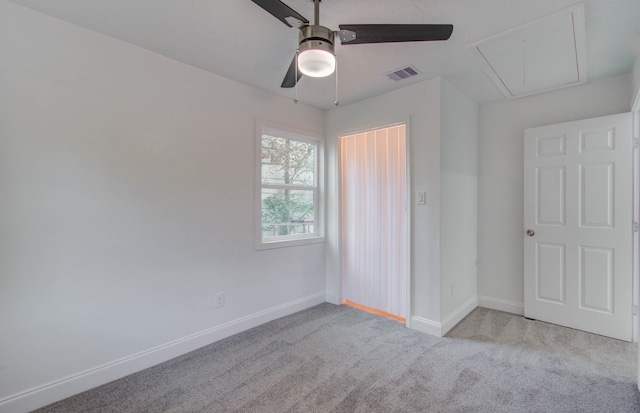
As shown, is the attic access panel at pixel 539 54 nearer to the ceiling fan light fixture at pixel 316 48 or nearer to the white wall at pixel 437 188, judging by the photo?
the white wall at pixel 437 188

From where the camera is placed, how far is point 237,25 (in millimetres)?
1896

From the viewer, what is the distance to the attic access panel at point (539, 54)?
1.89m

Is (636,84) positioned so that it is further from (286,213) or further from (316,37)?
(286,213)

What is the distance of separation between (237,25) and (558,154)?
320cm

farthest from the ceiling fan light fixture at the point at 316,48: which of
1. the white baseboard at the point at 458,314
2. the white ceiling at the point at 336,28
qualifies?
the white baseboard at the point at 458,314

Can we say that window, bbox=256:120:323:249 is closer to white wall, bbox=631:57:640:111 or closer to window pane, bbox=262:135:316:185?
window pane, bbox=262:135:316:185

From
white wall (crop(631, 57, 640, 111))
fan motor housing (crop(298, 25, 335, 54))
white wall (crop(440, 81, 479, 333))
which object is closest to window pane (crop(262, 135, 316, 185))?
white wall (crop(440, 81, 479, 333))

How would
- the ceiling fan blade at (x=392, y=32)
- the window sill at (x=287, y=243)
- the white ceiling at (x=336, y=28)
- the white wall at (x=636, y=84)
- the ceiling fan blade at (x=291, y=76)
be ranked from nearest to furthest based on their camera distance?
the ceiling fan blade at (x=392, y=32), the white ceiling at (x=336, y=28), the ceiling fan blade at (x=291, y=76), the white wall at (x=636, y=84), the window sill at (x=287, y=243)

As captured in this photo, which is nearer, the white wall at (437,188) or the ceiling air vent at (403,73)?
the ceiling air vent at (403,73)

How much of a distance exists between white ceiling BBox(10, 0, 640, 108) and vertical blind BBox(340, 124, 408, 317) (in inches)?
32.9

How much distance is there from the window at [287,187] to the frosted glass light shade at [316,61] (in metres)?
1.50

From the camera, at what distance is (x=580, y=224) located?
2.75 meters

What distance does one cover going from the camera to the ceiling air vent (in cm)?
250

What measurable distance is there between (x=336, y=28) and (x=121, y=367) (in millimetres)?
2874
